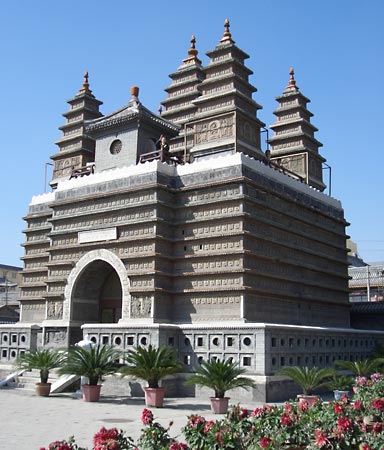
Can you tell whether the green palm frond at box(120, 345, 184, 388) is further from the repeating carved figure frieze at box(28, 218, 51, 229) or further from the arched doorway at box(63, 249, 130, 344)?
the repeating carved figure frieze at box(28, 218, 51, 229)

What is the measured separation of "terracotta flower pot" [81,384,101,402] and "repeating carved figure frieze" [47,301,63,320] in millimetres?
8850

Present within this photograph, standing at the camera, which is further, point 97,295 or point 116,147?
point 116,147

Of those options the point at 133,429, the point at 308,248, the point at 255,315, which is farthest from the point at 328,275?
the point at 133,429

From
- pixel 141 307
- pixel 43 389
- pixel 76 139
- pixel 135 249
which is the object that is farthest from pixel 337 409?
pixel 76 139

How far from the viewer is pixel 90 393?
20.8 meters

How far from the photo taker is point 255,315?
25.0 metres

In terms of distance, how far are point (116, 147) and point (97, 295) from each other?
7785mm

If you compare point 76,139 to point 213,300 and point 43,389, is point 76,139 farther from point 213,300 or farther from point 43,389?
point 43,389

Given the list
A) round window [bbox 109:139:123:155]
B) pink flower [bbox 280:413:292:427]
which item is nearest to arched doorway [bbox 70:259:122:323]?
round window [bbox 109:139:123:155]

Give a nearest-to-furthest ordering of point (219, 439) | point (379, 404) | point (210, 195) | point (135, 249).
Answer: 1. point (219, 439)
2. point (379, 404)
3. point (210, 195)
4. point (135, 249)

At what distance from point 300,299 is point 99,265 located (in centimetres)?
1002

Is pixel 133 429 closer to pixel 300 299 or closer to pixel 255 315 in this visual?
pixel 255 315

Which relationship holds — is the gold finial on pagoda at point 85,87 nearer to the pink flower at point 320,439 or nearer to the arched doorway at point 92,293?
the arched doorway at point 92,293

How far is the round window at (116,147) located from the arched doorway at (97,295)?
6021mm
